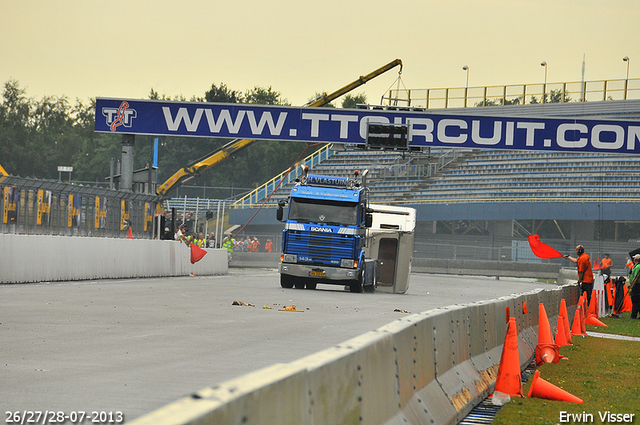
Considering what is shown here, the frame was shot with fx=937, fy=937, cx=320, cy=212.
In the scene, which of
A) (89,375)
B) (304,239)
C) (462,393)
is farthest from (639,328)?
(89,375)

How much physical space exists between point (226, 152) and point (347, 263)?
116ft

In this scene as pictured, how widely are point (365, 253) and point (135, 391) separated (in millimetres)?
21451

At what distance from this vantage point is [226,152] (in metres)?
60.3

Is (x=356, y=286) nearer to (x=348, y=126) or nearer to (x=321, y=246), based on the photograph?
(x=321, y=246)

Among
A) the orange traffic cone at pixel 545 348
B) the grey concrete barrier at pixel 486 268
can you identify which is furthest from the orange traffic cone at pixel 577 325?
the grey concrete barrier at pixel 486 268

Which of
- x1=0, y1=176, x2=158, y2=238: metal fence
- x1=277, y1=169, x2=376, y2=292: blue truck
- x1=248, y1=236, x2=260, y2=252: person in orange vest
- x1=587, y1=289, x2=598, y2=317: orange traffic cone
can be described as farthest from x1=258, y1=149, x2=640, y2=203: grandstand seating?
x1=587, y1=289, x2=598, y2=317: orange traffic cone

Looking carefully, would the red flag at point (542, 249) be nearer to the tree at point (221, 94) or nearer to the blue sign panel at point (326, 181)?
the blue sign panel at point (326, 181)

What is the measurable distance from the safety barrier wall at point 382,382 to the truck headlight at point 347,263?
14558 mm

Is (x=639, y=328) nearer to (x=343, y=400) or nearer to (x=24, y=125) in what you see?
(x=343, y=400)

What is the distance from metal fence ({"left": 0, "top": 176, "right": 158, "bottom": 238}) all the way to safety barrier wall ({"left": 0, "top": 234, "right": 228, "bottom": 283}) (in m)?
1.06

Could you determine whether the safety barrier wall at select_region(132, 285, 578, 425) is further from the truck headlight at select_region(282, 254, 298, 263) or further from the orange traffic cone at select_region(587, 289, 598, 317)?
the truck headlight at select_region(282, 254, 298, 263)

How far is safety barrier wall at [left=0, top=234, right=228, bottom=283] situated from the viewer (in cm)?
2198

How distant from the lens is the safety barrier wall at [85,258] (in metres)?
22.0

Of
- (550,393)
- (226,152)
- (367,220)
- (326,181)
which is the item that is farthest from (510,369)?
(226,152)
